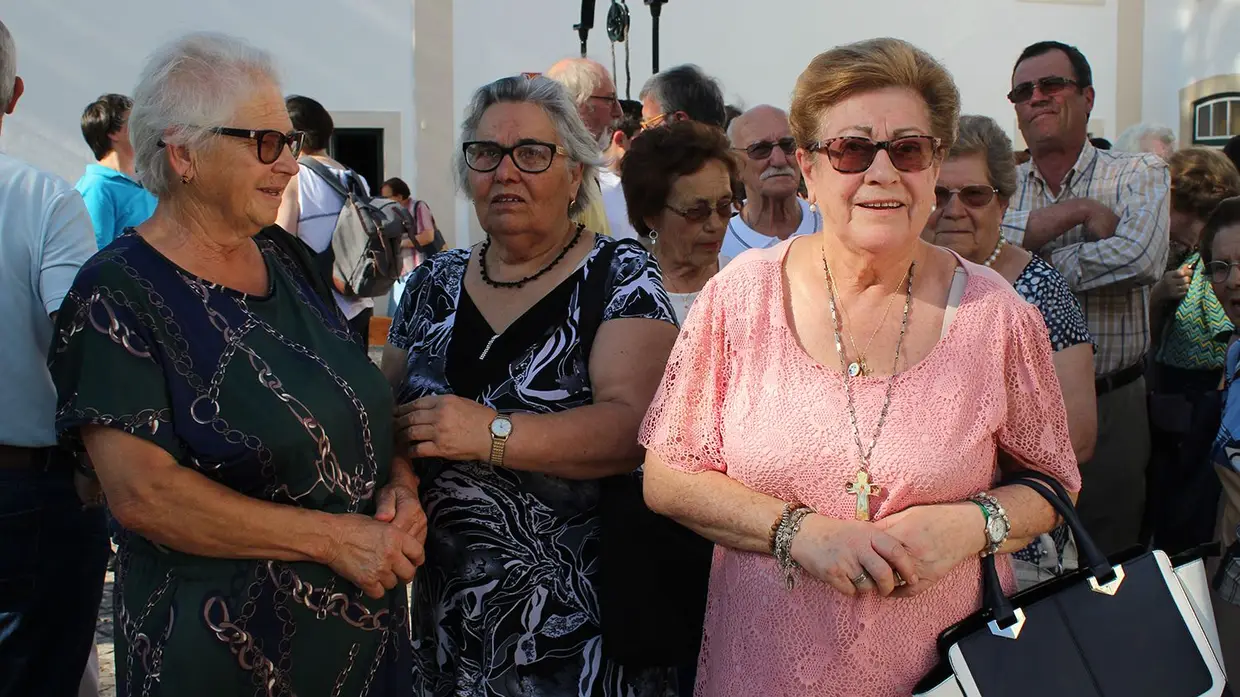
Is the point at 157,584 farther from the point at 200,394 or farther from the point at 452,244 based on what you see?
the point at 452,244

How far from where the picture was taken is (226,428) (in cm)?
207

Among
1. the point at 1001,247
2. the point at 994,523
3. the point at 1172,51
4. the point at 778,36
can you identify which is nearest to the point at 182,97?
the point at 994,523

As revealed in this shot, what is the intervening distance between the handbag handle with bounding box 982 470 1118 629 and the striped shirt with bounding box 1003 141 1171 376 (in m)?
1.98

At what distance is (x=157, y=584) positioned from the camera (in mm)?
2121

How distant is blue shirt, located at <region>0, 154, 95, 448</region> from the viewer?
2.77 metres

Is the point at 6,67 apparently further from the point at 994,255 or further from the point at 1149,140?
the point at 1149,140

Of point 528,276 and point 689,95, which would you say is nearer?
point 528,276

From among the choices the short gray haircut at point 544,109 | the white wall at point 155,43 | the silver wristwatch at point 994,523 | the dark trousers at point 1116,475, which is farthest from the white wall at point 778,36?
the silver wristwatch at point 994,523

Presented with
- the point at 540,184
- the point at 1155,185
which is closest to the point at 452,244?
the point at 1155,185

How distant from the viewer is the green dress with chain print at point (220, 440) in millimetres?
2014

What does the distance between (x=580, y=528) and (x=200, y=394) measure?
34.0 inches

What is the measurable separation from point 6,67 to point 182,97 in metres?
0.86

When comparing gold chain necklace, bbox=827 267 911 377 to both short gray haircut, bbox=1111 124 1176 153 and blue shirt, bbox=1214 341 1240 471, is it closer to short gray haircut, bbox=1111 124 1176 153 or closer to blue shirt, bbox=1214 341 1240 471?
blue shirt, bbox=1214 341 1240 471

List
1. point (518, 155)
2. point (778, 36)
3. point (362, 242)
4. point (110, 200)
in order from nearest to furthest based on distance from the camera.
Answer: point (518, 155)
point (110, 200)
point (362, 242)
point (778, 36)
